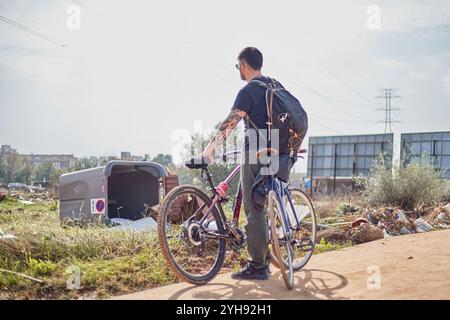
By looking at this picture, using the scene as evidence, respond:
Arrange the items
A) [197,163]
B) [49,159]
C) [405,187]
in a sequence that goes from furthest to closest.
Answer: [49,159] → [405,187] → [197,163]

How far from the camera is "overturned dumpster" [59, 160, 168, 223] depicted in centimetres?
1017

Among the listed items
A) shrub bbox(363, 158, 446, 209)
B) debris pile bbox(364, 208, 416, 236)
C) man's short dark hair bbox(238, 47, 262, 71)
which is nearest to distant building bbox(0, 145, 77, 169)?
shrub bbox(363, 158, 446, 209)

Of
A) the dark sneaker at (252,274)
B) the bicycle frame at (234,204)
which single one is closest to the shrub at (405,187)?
the bicycle frame at (234,204)

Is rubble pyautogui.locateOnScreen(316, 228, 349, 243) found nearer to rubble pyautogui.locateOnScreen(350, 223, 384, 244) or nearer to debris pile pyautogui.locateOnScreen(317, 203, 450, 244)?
debris pile pyautogui.locateOnScreen(317, 203, 450, 244)

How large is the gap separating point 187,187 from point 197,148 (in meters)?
28.5

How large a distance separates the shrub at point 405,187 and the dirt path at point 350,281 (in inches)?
273

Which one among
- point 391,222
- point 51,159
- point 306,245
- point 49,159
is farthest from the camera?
point 49,159

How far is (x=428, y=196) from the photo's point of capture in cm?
1291

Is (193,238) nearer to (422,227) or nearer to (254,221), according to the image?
(254,221)

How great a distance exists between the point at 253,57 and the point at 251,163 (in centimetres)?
95

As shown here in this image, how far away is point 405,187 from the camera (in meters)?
13.0

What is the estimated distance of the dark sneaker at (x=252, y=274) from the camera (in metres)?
4.67

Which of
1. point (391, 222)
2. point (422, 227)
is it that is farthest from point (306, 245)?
point (422, 227)
